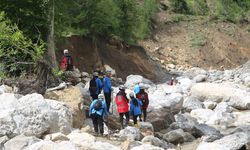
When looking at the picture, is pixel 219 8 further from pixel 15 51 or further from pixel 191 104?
pixel 15 51

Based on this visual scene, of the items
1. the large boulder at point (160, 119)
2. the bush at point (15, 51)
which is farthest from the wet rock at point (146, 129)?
the bush at point (15, 51)

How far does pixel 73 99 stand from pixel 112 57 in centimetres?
2324

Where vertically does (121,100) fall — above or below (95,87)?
below

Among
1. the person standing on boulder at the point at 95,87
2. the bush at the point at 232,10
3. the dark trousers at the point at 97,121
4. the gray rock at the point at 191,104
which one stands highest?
the bush at the point at 232,10

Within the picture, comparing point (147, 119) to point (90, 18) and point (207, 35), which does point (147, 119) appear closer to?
point (90, 18)

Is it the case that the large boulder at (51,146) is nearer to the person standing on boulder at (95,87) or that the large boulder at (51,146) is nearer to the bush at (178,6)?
the person standing on boulder at (95,87)

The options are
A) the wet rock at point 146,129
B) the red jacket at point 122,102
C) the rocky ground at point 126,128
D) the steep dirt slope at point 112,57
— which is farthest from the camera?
the steep dirt slope at point 112,57

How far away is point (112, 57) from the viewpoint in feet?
131

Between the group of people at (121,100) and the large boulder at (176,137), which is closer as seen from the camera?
the group of people at (121,100)

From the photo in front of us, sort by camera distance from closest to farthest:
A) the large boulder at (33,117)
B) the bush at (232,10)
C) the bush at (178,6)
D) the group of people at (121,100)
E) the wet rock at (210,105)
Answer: the large boulder at (33,117)
the group of people at (121,100)
the wet rock at (210,105)
the bush at (232,10)
the bush at (178,6)

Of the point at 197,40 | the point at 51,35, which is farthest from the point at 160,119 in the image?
the point at 197,40

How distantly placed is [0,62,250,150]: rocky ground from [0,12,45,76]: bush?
6.19 feet

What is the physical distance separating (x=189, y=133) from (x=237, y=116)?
5649 mm

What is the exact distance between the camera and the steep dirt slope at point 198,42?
59625 millimetres
